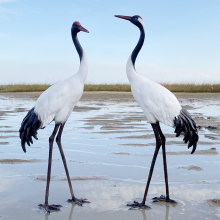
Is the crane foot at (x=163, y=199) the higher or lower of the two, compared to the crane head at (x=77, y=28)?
lower

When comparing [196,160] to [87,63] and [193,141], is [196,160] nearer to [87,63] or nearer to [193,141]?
[193,141]

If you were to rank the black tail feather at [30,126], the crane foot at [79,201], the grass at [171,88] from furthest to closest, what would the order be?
the grass at [171,88] < the black tail feather at [30,126] < the crane foot at [79,201]

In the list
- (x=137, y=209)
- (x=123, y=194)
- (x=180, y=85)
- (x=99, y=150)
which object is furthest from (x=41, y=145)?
(x=180, y=85)

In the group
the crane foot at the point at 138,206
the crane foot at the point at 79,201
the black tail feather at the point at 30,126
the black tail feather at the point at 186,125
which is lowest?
the crane foot at the point at 79,201

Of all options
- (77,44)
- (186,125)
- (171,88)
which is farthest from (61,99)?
(171,88)

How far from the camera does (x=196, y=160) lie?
5648 millimetres

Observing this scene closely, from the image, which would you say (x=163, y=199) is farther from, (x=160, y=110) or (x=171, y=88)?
(x=171, y=88)

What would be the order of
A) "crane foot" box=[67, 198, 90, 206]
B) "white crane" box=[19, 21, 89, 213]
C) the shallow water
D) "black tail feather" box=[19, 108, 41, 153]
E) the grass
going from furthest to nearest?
1. the grass
2. "black tail feather" box=[19, 108, 41, 153]
3. "white crane" box=[19, 21, 89, 213]
4. "crane foot" box=[67, 198, 90, 206]
5. the shallow water

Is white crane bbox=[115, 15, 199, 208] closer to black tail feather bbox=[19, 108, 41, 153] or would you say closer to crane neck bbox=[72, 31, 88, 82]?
crane neck bbox=[72, 31, 88, 82]

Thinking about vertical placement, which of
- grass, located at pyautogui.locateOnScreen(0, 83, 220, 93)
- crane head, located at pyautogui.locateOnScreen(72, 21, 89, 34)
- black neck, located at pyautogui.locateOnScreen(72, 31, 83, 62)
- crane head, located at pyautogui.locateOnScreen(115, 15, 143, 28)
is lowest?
grass, located at pyautogui.locateOnScreen(0, 83, 220, 93)

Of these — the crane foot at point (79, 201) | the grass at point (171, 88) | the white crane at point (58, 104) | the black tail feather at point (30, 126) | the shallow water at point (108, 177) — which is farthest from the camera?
the grass at point (171, 88)

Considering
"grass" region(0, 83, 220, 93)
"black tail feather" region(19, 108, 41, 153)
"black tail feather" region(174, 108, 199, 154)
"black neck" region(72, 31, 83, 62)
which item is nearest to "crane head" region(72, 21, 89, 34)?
"black neck" region(72, 31, 83, 62)

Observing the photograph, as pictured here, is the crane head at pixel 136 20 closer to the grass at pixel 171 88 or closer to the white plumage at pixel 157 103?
the white plumage at pixel 157 103

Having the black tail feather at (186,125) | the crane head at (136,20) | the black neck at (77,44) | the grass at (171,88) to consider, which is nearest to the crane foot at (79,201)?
the black tail feather at (186,125)
